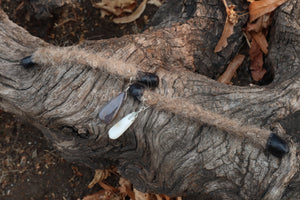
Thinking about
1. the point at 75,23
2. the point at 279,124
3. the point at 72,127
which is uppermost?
Answer: the point at 75,23

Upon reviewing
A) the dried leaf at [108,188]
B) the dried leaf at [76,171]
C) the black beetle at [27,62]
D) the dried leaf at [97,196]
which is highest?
the black beetle at [27,62]

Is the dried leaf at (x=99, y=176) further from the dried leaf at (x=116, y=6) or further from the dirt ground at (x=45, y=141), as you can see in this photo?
the dried leaf at (x=116, y=6)

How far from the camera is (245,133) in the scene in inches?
81.7

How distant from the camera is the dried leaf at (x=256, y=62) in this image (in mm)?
2959

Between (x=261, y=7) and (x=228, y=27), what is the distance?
0.36 meters

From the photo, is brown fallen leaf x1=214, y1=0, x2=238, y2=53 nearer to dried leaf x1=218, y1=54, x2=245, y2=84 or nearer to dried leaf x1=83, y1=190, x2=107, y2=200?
dried leaf x1=218, y1=54, x2=245, y2=84

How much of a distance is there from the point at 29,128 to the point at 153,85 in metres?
1.86

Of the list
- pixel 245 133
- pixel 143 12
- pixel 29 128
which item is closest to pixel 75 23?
pixel 143 12

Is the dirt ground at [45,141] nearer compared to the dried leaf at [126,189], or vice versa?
the dried leaf at [126,189]

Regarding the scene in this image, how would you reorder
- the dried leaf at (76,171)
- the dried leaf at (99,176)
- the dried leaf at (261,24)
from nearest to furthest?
the dried leaf at (261,24)
the dried leaf at (99,176)
the dried leaf at (76,171)

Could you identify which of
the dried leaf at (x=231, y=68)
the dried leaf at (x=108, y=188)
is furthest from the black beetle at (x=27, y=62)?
the dried leaf at (x=231, y=68)

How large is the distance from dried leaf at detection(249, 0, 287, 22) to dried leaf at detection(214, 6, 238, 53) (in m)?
0.19

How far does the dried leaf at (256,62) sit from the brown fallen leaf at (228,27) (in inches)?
14.3

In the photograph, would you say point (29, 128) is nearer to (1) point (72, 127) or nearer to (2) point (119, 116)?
(1) point (72, 127)
